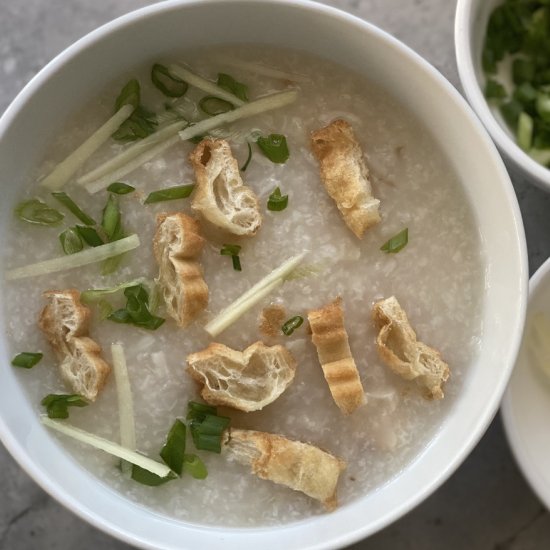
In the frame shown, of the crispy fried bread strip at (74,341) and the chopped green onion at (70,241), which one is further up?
the chopped green onion at (70,241)

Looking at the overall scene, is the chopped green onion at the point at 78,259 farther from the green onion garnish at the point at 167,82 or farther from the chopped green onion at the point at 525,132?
the chopped green onion at the point at 525,132

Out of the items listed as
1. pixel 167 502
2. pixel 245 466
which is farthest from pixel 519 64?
pixel 167 502

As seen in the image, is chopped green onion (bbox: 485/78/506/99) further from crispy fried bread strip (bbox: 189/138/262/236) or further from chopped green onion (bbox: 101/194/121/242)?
chopped green onion (bbox: 101/194/121/242)

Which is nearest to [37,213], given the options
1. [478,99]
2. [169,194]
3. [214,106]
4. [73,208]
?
[73,208]

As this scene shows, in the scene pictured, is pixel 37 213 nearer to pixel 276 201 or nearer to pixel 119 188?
pixel 119 188

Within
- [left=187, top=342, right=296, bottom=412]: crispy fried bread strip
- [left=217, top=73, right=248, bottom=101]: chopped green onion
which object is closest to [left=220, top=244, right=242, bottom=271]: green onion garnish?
[left=187, top=342, right=296, bottom=412]: crispy fried bread strip

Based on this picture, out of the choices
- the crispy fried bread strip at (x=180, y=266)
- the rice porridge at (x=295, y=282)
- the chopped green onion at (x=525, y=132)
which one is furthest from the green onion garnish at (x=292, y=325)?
the chopped green onion at (x=525, y=132)
